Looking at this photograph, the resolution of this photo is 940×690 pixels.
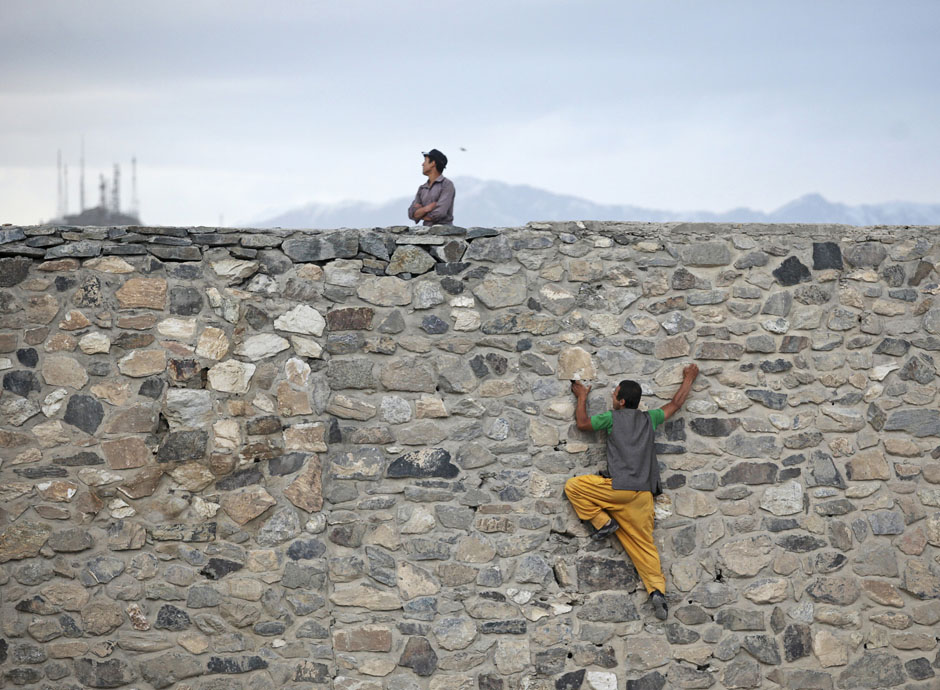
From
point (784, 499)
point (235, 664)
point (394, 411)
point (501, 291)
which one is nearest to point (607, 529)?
point (784, 499)

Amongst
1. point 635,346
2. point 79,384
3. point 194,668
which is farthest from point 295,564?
point 635,346

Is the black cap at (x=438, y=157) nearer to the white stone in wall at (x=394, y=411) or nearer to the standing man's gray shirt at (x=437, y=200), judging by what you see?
the standing man's gray shirt at (x=437, y=200)

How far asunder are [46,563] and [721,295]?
4.24 meters

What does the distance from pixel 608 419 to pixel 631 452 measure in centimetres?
23

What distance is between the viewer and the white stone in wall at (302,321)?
5812 millimetres

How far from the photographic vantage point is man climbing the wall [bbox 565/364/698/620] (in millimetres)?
5773

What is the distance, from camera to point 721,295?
20.0 feet

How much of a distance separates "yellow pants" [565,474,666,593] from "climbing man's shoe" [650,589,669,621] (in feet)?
0.09

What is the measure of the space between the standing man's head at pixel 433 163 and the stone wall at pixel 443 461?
2.56ft

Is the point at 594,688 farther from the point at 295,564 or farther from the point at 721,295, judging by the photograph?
the point at 721,295

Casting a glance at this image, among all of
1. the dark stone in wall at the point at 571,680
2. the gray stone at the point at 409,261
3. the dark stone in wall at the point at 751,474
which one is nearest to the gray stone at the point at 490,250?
the gray stone at the point at 409,261

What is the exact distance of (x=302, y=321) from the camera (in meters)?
5.82

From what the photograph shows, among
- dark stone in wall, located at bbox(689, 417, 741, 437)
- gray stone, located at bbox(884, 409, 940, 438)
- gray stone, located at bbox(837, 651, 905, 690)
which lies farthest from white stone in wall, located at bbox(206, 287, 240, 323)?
gray stone, located at bbox(837, 651, 905, 690)

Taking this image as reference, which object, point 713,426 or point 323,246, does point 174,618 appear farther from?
point 713,426
